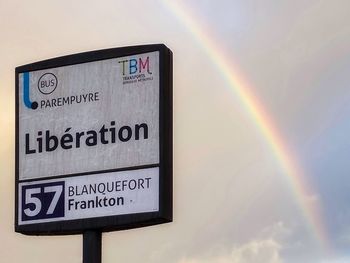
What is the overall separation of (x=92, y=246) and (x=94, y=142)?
175 centimetres

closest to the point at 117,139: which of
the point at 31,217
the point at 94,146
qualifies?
the point at 94,146

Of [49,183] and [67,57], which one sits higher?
[67,57]

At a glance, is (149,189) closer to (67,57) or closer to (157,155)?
(157,155)

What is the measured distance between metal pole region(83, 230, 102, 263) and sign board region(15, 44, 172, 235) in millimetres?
135

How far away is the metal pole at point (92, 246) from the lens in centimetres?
2264

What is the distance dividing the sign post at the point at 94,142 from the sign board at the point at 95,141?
0.02 meters

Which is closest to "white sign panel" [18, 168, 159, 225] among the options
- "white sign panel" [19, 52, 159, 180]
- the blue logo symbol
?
"white sign panel" [19, 52, 159, 180]

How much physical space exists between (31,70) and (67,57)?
79 centimetres

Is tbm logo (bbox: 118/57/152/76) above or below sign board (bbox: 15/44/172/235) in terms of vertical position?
above

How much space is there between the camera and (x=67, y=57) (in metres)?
24.0

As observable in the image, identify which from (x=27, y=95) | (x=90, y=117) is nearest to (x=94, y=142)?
(x=90, y=117)

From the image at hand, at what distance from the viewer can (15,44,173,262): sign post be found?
23078 millimetres

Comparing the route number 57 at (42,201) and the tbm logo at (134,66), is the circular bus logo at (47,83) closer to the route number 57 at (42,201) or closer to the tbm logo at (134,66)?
the tbm logo at (134,66)

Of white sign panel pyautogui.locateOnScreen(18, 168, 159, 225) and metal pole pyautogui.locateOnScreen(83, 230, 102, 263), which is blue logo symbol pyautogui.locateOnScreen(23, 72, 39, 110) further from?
metal pole pyautogui.locateOnScreen(83, 230, 102, 263)
